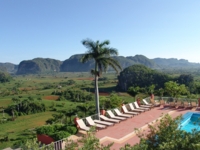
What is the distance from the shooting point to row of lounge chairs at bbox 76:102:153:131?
36.4 feet

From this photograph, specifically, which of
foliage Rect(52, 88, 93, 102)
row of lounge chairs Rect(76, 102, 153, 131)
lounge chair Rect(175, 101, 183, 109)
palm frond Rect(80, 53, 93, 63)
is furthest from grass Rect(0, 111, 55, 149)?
foliage Rect(52, 88, 93, 102)

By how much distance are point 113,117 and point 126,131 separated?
6.54 ft

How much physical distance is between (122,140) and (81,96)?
4733 cm

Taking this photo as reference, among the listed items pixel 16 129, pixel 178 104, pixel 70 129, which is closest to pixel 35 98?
pixel 16 129

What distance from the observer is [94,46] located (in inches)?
518

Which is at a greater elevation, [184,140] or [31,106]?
[184,140]

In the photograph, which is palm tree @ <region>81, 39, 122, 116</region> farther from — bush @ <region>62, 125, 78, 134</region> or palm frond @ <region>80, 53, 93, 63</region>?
bush @ <region>62, 125, 78, 134</region>

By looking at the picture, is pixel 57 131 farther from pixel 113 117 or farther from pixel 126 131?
pixel 113 117

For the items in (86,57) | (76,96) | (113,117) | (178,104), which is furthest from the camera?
(76,96)

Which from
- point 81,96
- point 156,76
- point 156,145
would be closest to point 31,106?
point 81,96

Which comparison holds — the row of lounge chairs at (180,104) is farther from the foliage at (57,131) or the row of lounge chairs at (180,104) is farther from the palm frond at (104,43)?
A: the foliage at (57,131)

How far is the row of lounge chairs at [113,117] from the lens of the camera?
437 inches

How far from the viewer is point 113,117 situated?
12.7m

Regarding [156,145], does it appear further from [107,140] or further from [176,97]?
[176,97]
